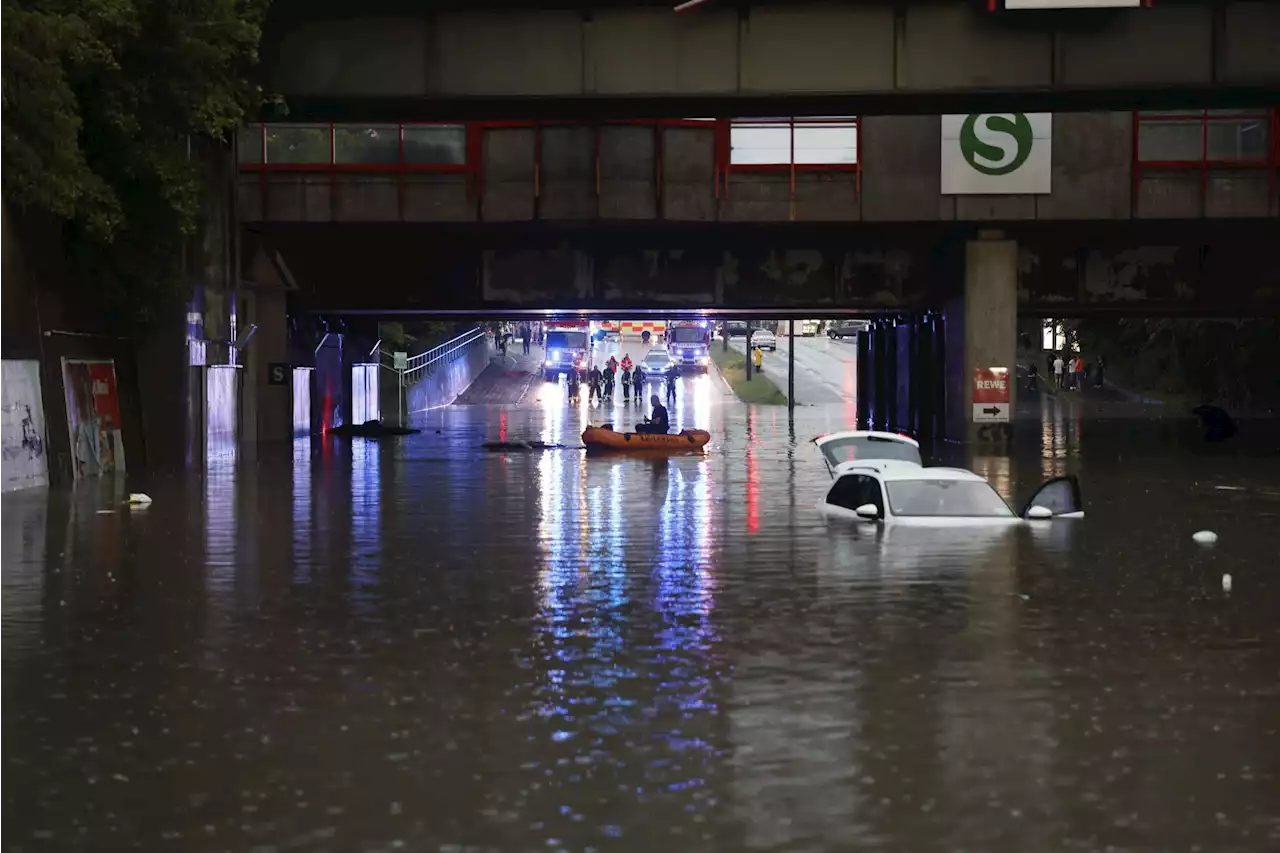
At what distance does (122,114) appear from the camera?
34.4 metres

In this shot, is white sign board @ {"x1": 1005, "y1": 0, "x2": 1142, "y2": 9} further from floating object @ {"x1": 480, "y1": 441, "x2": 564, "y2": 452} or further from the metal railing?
the metal railing

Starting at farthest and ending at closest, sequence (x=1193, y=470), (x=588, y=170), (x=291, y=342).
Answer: (x=291, y=342)
(x=588, y=170)
(x=1193, y=470)

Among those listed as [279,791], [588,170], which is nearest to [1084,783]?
[279,791]

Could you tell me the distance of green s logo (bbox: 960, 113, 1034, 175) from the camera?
48344mm

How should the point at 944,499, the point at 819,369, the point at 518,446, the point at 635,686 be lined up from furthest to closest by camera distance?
the point at 819,369
the point at 518,446
the point at 944,499
the point at 635,686

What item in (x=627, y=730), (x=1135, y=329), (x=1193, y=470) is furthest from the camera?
(x=1135, y=329)

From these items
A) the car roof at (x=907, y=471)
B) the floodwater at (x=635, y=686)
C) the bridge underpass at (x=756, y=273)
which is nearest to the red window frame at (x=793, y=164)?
the bridge underpass at (x=756, y=273)

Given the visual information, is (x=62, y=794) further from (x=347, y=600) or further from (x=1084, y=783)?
(x=347, y=600)

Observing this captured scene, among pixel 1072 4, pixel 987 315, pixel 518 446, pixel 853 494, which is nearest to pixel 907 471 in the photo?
pixel 853 494

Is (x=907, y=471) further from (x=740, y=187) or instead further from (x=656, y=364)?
(x=656, y=364)

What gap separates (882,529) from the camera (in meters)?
24.0

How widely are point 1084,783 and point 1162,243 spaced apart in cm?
4739

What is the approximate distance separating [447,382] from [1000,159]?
5955cm

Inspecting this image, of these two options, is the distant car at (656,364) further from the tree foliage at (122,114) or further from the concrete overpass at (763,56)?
the concrete overpass at (763,56)
